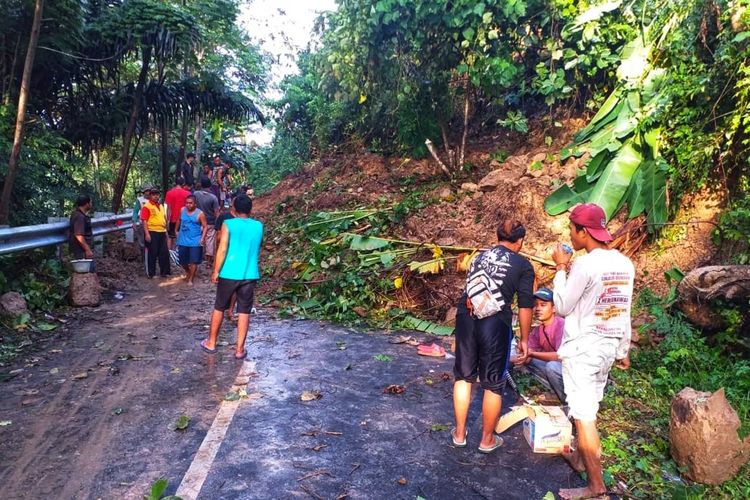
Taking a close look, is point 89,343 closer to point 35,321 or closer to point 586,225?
point 35,321

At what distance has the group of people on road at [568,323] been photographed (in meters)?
3.33

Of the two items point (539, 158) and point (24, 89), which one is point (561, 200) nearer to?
point (539, 158)

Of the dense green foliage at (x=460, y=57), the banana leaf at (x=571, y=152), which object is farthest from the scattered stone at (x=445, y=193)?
the banana leaf at (x=571, y=152)

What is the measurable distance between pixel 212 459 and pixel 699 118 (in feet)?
22.8

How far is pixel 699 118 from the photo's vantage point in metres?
6.76

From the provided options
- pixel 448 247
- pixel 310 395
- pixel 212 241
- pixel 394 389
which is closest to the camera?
pixel 310 395

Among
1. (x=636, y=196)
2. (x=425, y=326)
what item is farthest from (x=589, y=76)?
(x=425, y=326)

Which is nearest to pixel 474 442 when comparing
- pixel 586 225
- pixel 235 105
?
pixel 586 225

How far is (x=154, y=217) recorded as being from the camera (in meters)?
9.28

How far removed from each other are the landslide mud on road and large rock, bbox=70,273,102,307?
104 centimetres

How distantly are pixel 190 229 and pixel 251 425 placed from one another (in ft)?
18.2

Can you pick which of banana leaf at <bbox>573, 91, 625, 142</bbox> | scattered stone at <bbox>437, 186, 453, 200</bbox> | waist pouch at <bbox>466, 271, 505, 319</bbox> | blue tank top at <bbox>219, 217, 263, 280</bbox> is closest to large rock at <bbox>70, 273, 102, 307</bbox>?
blue tank top at <bbox>219, 217, 263, 280</bbox>

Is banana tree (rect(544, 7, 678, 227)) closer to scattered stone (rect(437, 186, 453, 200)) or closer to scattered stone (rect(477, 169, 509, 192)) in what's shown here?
scattered stone (rect(477, 169, 509, 192))

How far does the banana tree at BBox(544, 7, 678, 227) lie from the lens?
700 centimetres
